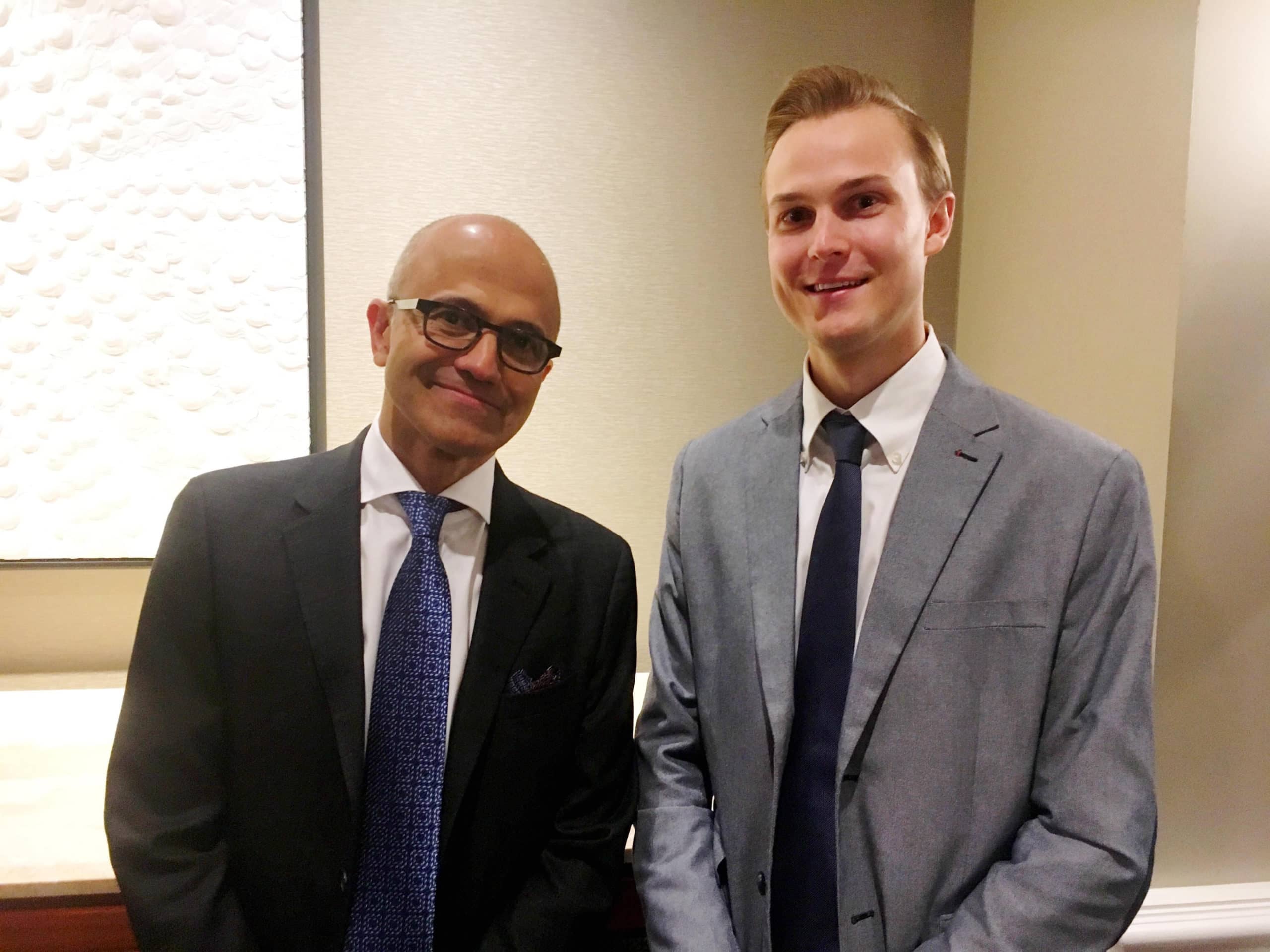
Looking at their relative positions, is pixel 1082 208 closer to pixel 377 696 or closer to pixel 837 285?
pixel 837 285

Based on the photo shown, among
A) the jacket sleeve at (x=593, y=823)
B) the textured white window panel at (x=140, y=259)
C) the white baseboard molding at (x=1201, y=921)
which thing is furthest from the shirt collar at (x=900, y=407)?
the textured white window panel at (x=140, y=259)

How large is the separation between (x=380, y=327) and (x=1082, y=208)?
1584mm

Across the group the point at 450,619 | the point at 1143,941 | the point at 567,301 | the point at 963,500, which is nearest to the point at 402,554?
the point at 450,619

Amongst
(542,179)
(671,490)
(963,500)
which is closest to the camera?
(963,500)

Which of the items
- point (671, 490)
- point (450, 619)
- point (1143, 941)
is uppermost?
point (671, 490)

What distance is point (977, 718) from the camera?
111 cm

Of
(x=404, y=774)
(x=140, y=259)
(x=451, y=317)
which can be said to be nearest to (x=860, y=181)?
(x=451, y=317)

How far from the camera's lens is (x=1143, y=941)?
173 cm

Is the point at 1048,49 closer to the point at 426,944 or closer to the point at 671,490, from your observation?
→ the point at 671,490

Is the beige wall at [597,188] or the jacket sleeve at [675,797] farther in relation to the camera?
the beige wall at [597,188]

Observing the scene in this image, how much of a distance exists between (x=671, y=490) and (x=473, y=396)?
404 mm

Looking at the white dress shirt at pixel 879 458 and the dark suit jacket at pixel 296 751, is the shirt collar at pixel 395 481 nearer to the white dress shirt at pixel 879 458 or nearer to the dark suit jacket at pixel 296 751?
the dark suit jacket at pixel 296 751

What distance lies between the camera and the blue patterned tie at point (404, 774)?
44.9 inches

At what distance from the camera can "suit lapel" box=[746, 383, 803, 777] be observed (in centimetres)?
117
